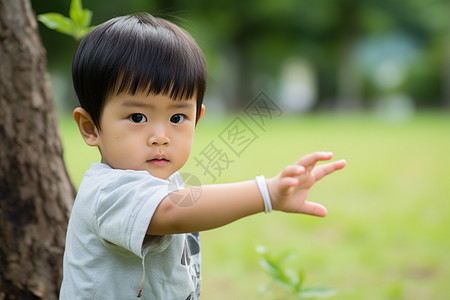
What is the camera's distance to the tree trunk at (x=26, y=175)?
198 cm

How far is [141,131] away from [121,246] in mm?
322

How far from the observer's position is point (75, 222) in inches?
59.6

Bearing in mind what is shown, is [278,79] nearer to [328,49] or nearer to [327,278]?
[328,49]

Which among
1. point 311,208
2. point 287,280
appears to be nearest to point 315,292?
point 287,280

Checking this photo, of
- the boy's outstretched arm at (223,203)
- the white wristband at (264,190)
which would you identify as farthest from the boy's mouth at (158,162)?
the white wristband at (264,190)

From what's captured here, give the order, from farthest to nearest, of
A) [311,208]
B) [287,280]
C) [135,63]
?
[287,280]
[135,63]
[311,208]

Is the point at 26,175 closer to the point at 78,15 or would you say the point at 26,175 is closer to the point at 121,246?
the point at 78,15

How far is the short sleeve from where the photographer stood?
1253 millimetres

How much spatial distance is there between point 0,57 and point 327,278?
2.01 m

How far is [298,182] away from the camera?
122cm

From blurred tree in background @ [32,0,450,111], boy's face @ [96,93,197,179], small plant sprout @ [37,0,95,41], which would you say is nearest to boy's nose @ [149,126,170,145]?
boy's face @ [96,93,197,179]

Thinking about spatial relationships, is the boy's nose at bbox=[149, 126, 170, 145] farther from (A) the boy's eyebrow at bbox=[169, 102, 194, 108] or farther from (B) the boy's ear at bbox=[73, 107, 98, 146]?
(B) the boy's ear at bbox=[73, 107, 98, 146]

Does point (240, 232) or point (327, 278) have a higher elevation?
point (240, 232)

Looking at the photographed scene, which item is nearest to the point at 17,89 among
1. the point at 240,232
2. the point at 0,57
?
the point at 0,57
